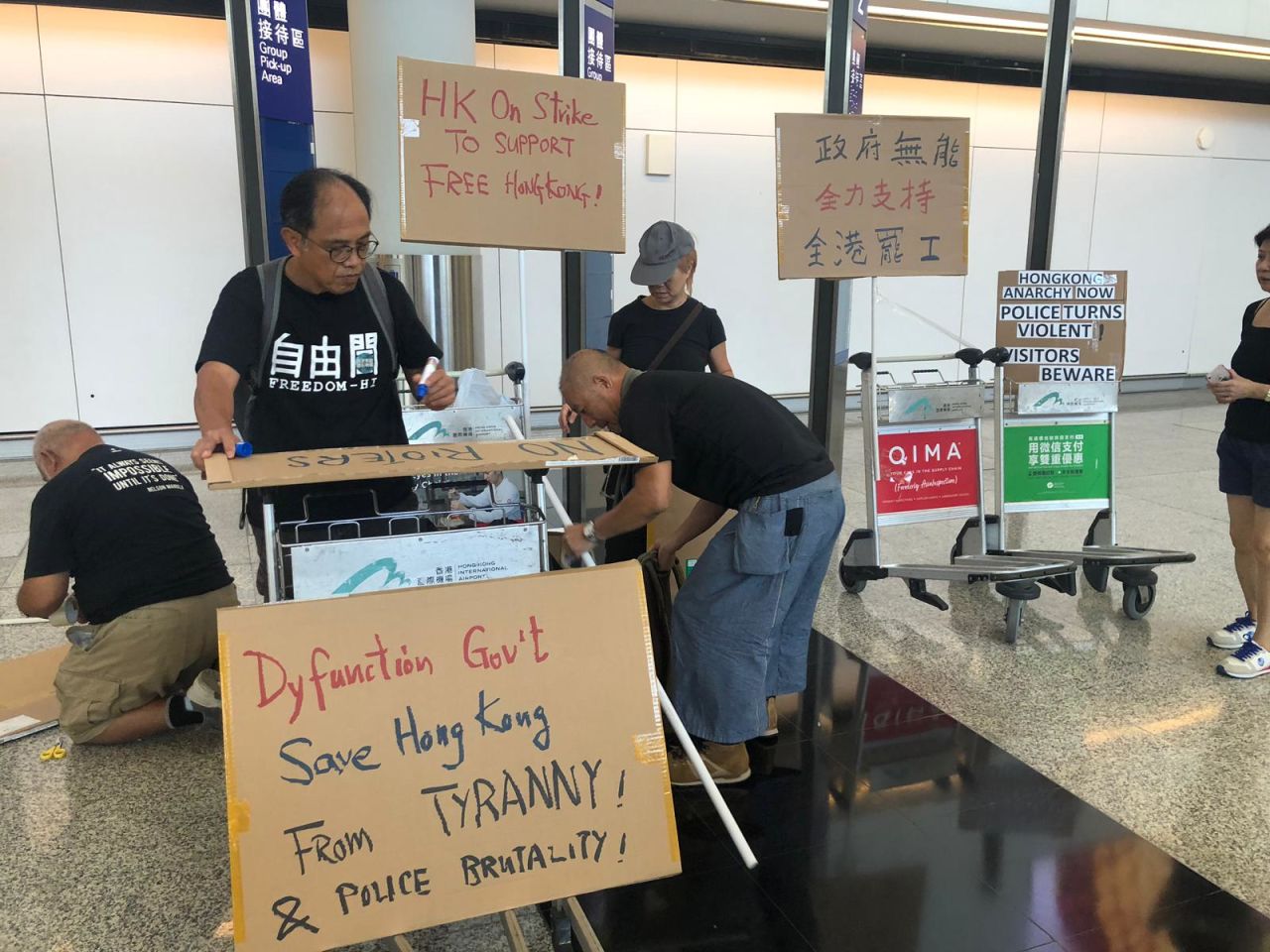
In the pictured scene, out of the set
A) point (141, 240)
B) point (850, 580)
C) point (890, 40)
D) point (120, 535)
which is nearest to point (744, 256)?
point (890, 40)

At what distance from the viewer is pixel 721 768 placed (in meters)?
2.48

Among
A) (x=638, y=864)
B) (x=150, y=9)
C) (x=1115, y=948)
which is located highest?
(x=150, y=9)

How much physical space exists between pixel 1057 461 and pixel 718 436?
222 centimetres

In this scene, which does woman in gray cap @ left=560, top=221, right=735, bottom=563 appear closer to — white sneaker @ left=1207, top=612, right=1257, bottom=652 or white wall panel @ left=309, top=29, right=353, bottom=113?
white sneaker @ left=1207, top=612, right=1257, bottom=652

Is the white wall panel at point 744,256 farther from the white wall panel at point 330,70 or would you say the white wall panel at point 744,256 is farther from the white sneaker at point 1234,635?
the white sneaker at point 1234,635

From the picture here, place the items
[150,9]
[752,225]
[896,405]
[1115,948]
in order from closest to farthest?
1. [1115,948]
2. [896,405]
3. [150,9]
4. [752,225]

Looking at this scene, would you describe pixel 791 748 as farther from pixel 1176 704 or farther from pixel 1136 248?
pixel 1136 248

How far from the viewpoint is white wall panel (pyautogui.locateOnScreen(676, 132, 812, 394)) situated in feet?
22.8

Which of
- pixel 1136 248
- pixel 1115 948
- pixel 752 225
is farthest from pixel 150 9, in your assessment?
pixel 1136 248

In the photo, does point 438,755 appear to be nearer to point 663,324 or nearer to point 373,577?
point 373,577

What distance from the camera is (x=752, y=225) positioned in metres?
7.21

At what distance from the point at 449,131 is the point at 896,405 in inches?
78.9

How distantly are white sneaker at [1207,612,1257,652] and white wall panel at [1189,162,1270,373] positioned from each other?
6.08m

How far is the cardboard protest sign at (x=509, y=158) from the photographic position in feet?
7.83
